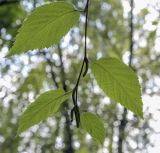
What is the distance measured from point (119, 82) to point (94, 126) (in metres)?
0.09

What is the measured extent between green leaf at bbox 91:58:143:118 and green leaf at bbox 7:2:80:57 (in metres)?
0.07

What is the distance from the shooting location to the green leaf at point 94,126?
67 cm

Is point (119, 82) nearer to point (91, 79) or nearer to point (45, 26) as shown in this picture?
point (45, 26)

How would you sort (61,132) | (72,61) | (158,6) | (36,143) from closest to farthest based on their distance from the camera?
(158,6) → (72,61) → (61,132) → (36,143)

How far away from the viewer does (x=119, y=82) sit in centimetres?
63

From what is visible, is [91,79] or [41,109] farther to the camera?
[91,79]

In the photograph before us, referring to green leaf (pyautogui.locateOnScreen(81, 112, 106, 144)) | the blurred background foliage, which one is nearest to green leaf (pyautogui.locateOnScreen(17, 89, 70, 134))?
green leaf (pyautogui.locateOnScreen(81, 112, 106, 144))

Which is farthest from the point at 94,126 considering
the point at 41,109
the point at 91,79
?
the point at 91,79

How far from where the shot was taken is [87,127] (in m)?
0.67

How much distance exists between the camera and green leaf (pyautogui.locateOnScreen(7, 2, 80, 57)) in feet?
1.93

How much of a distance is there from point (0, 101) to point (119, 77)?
7.47 metres

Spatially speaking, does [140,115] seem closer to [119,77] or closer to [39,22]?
[119,77]

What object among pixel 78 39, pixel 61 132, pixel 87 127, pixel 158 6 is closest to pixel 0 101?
pixel 61 132

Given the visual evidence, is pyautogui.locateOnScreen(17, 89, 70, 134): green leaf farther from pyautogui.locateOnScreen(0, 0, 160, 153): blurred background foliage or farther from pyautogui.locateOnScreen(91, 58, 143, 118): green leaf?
pyautogui.locateOnScreen(0, 0, 160, 153): blurred background foliage
